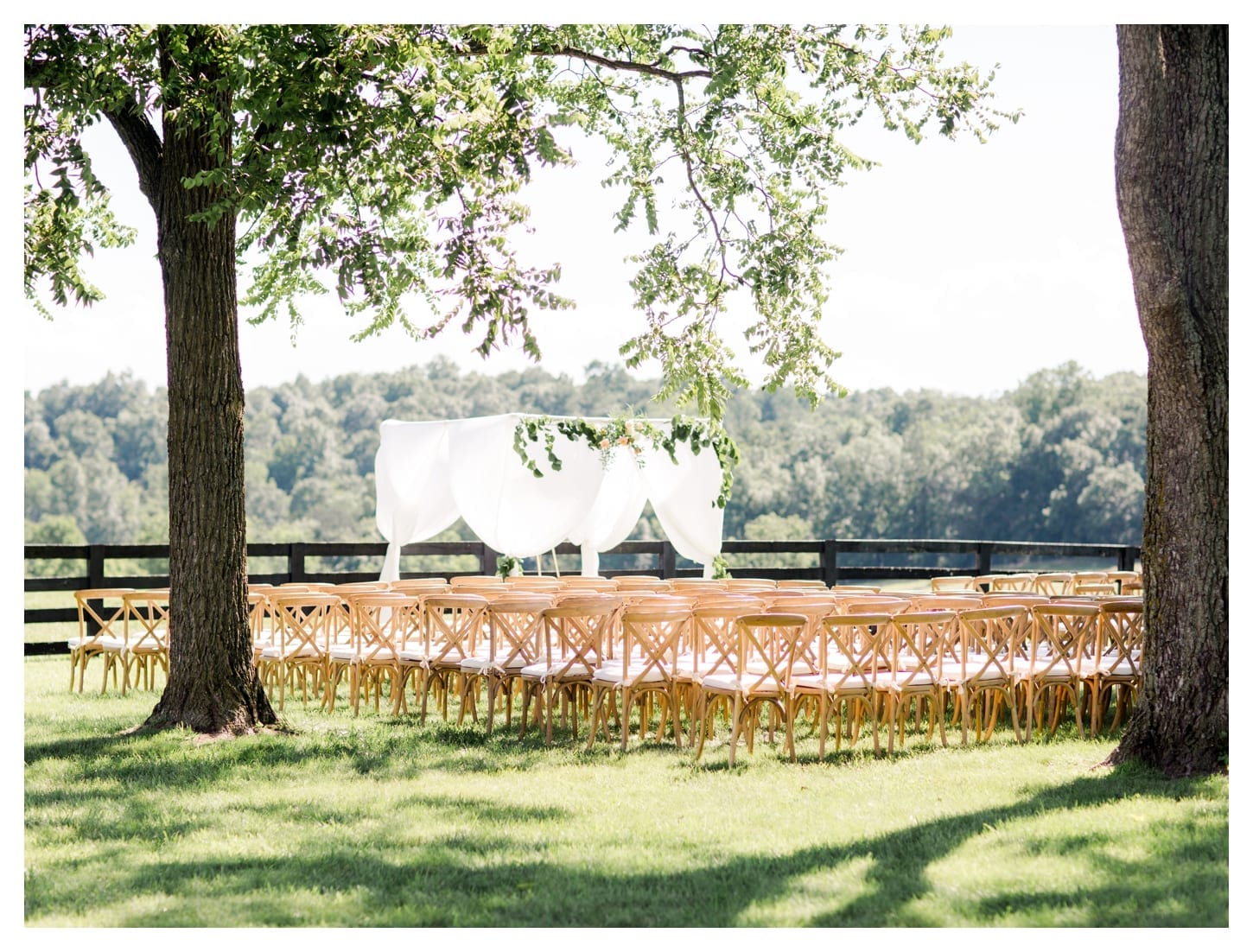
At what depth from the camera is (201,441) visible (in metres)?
8.35

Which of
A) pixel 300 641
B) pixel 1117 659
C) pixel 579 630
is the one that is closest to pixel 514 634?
pixel 579 630

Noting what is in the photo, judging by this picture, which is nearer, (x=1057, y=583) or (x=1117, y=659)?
(x=1117, y=659)

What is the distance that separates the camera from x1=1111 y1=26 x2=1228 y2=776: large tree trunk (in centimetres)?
667

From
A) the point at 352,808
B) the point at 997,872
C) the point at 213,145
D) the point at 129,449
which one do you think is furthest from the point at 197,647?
the point at 129,449

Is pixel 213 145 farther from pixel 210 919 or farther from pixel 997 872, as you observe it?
pixel 997 872

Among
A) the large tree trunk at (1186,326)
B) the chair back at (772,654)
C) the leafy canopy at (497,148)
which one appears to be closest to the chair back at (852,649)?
the chair back at (772,654)

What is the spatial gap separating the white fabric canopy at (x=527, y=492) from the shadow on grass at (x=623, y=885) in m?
7.47

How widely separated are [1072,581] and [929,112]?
14.4ft

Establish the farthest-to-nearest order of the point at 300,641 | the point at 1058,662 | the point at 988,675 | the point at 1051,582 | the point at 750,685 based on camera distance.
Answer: the point at 1051,582 → the point at 300,641 → the point at 1058,662 → the point at 988,675 → the point at 750,685

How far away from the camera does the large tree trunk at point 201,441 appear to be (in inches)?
328

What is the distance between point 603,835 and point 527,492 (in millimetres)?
7736

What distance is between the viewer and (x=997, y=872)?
16.9ft

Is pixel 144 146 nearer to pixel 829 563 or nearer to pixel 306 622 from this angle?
pixel 306 622

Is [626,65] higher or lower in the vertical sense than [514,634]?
higher
